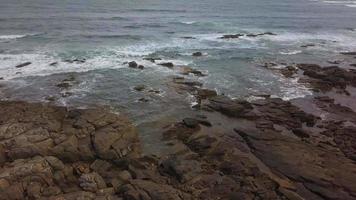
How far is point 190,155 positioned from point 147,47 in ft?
98.2

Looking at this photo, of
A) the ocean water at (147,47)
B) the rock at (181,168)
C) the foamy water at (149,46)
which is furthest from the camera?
the foamy water at (149,46)

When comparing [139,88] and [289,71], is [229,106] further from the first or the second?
[289,71]

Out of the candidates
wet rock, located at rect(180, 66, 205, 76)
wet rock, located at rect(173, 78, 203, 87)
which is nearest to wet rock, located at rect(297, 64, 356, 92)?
wet rock, located at rect(180, 66, 205, 76)

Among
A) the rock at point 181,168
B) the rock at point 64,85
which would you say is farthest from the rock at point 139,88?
the rock at point 181,168

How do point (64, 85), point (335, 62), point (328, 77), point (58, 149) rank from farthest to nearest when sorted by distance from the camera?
1. point (335, 62)
2. point (328, 77)
3. point (64, 85)
4. point (58, 149)

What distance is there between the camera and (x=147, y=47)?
51.0m

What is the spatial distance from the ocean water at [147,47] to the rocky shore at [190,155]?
11.9ft

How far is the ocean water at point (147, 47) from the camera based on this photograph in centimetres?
3353

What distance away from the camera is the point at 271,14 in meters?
87.7

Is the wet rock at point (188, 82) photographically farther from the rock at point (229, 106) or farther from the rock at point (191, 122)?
the rock at point (191, 122)

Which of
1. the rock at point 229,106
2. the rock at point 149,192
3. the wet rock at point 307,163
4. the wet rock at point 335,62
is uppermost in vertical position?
the wet rock at point 335,62

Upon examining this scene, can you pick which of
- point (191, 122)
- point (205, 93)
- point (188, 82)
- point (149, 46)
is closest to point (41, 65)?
point (188, 82)

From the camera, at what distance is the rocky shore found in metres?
19.4

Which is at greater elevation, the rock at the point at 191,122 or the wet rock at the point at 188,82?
the wet rock at the point at 188,82
